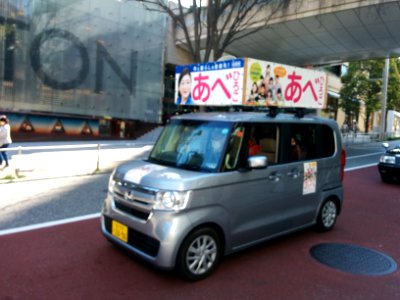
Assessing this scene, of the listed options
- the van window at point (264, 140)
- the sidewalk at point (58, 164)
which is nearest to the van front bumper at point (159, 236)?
the van window at point (264, 140)

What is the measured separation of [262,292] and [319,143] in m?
2.63

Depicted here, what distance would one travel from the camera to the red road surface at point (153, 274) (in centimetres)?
385

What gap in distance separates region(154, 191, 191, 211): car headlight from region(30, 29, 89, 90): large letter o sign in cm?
1603

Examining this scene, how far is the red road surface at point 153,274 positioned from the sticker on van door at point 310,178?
79cm

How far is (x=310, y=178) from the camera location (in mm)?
5500

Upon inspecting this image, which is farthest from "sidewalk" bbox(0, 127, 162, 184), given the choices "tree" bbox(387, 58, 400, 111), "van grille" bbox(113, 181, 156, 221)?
"tree" bbox(387, 58, 400, 111)

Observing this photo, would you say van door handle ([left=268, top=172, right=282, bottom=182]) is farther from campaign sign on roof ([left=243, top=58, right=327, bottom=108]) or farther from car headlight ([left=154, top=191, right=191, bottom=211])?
car headlight ([left=154, top=191, right=191, bottom=211])

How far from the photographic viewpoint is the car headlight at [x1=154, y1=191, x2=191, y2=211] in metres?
3.89

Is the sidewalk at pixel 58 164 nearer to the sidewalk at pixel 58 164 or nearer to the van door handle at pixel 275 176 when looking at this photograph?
the sidewalk at pixel 58 164

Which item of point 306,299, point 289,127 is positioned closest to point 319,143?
point 289,127

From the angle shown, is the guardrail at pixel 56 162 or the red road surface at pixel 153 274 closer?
the red road surface at pixel 153 274

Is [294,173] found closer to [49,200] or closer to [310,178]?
[310,178]

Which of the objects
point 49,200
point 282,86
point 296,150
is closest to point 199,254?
point 296,150

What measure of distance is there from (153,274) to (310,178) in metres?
2.63
